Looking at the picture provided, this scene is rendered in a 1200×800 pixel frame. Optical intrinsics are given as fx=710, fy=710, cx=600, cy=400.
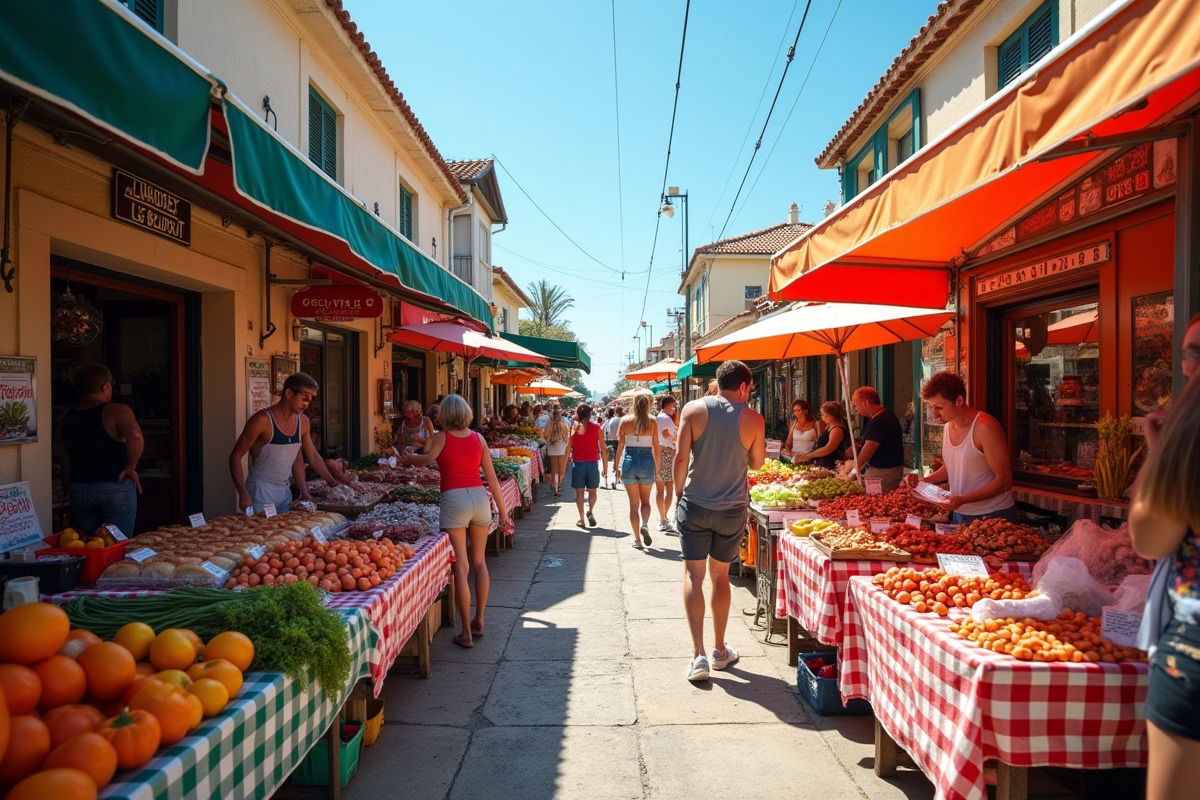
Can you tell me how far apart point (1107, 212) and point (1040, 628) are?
3325 mm

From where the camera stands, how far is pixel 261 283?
7121 mm

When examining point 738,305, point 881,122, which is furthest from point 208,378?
point 738,305

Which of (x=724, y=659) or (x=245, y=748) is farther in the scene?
(x=724, y=659)

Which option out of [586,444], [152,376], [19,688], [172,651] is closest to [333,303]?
[152,376]

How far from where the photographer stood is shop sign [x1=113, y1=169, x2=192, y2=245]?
4.84 m

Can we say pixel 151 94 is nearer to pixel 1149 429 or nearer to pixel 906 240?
pixel 1149 429

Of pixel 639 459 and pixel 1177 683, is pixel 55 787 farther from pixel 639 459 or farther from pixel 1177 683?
pixel 639 459

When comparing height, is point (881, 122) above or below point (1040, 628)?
above

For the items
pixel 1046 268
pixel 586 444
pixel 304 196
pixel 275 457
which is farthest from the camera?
pixel 586 444

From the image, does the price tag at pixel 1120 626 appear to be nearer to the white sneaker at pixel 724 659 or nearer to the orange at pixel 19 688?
the white sneaker at pixel 724 659

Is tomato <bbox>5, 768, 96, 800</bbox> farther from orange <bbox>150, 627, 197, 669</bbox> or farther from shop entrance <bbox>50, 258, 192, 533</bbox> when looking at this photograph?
shop entrance <bbox>50, 258, 192, 533</bbox>

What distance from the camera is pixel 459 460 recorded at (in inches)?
211

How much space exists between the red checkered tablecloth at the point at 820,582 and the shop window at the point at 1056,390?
2266 millimetres

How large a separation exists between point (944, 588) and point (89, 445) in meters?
5.25
